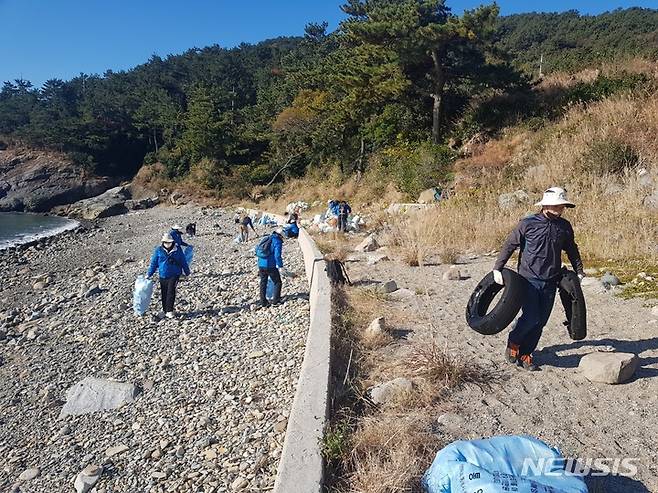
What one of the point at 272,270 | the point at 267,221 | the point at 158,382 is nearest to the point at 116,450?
the point at 158,382

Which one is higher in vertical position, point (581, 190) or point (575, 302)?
point (581, 190)

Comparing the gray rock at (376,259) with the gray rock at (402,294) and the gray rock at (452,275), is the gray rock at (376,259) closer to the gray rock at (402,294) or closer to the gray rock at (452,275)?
the gray rock at (452,275)

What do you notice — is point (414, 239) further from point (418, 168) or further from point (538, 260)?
point (418, 168)

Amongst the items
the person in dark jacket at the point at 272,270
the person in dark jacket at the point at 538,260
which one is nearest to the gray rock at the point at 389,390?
the person in dark jacket at the point at 538,260

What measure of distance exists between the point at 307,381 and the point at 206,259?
10866 mm

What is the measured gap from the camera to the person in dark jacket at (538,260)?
13.2 ft

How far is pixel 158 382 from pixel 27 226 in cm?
3605

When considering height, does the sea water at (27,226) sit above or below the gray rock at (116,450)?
above

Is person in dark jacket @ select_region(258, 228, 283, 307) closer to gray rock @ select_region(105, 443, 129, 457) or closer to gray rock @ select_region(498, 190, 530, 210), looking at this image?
gray rock @ select_region(105, 443, 129, 457)

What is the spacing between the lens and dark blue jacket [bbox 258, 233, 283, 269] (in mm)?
7619

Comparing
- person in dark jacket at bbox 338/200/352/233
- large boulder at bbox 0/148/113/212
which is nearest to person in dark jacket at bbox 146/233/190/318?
person in dark jacket at bbox 338/200/352/233

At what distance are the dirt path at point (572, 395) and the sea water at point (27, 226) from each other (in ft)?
88.3

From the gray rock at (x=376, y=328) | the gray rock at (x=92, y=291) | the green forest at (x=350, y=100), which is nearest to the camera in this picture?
the gray rock at (x=376, y=328)

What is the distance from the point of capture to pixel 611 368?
377 centimetres
